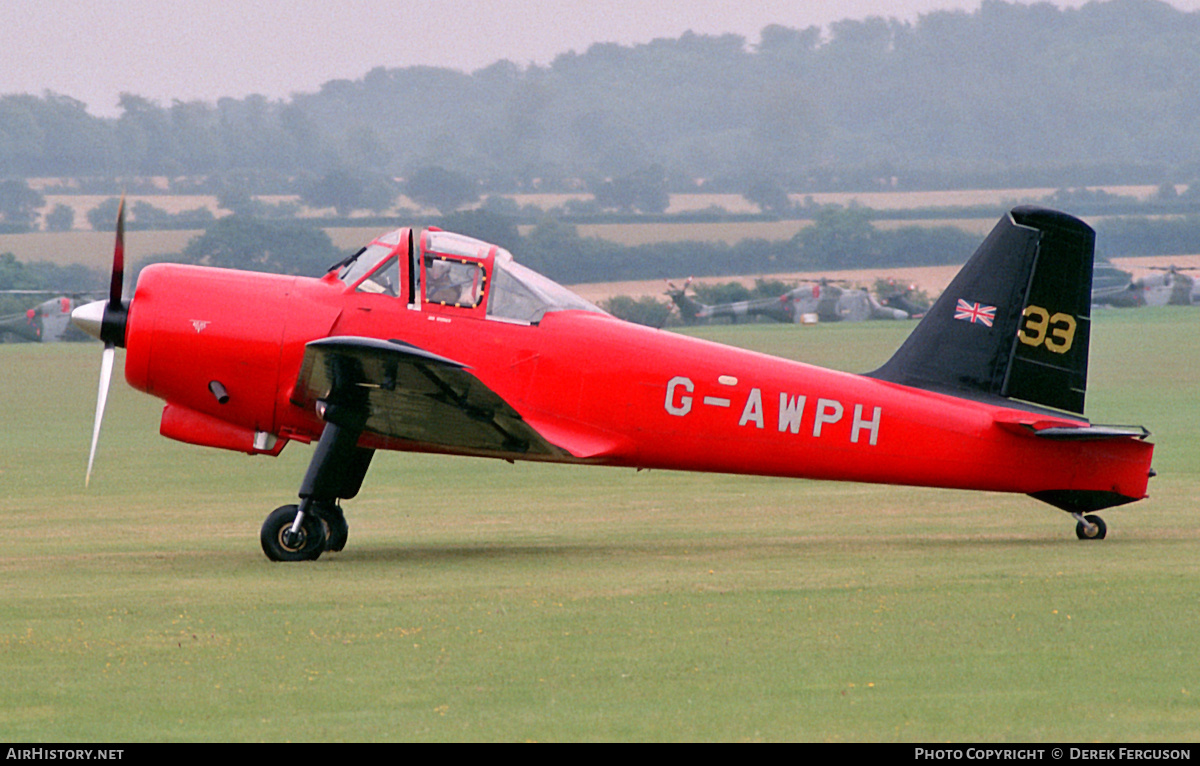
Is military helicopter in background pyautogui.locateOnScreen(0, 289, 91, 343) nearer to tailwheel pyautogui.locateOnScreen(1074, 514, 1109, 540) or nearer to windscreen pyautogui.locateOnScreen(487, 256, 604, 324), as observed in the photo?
windscreen pyautogui.locateOnScreen(487, 256, 604, 324)

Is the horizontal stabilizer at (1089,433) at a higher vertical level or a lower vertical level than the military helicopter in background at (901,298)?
higher

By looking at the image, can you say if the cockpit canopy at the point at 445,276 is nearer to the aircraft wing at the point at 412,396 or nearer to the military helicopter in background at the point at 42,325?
the aircraft wing at the point at 412,396

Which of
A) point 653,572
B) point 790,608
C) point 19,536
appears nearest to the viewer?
point 790,608

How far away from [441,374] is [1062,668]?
5643mm

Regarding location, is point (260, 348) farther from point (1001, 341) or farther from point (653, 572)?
point (1001, 341)

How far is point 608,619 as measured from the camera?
Result: 408 inches

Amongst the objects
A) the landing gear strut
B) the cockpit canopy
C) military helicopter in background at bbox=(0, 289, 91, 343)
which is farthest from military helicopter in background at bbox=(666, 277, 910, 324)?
the landing gear strut

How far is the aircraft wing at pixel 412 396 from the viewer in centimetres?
1238

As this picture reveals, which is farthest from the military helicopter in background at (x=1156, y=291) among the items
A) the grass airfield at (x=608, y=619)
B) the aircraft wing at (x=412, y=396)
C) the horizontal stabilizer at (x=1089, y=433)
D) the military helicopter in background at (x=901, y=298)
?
the aircraft wing at (x=412, y=396)

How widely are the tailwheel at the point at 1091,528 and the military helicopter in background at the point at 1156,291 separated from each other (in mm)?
61557

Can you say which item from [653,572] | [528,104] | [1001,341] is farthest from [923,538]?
[528,104]

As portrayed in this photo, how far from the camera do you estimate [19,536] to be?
51.1ft

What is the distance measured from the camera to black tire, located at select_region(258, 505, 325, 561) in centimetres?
1345

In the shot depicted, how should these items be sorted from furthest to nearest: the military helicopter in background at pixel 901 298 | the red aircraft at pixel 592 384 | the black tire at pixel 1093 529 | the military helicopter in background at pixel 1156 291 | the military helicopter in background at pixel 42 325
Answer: the military helicopter in background at pixel 1156 291 < the military helicopter in background at pixel 901 298 < the military helicopter in background at pixel 42 325 < the black tire at pixel 1093 529 < the red aircraft at pixel 592 384
